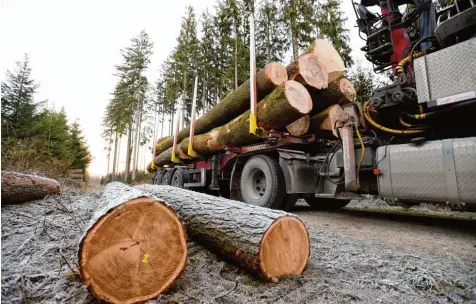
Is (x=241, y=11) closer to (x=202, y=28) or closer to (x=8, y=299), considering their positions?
(x=202, y=28)

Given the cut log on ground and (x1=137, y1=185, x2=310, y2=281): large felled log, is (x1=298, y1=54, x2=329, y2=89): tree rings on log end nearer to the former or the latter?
the cut log on ground

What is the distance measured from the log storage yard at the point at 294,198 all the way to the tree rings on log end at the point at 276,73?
30mm

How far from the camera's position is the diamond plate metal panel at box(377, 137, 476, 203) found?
303 centimetres

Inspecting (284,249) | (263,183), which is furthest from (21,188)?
(284,249)

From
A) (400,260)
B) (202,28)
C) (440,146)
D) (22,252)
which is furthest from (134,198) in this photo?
(202,28)

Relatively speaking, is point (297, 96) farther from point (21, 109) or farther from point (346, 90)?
point (21, 109)

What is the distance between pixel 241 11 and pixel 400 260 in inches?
771

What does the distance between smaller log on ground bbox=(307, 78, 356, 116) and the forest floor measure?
271 centimetres

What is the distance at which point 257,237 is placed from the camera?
1829 mm

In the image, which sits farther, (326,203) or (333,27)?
(333,27)

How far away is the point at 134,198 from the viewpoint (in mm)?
1600

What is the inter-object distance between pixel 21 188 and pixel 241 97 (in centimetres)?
429

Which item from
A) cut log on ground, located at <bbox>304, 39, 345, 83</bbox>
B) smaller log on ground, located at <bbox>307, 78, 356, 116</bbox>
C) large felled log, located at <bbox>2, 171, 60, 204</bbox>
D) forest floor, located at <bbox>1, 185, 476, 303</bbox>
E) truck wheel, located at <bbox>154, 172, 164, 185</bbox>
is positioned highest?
cut log on ground, located at <bbox>304, 39, 345, 83</bbox>

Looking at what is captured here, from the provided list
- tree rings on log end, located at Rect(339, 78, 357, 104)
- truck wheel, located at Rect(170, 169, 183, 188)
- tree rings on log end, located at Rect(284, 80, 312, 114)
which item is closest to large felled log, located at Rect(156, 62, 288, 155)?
tree rings on log end, located at Rect(284, 80, 312, 114)
